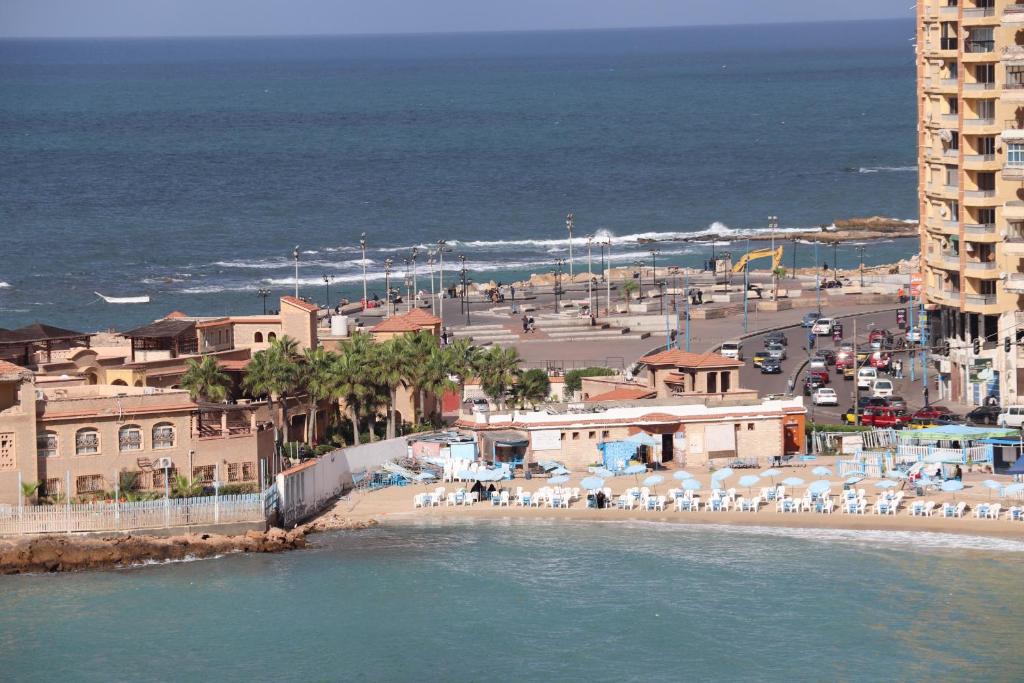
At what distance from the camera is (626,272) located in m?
140

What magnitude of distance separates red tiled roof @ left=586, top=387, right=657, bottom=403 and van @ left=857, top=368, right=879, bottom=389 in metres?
11.8

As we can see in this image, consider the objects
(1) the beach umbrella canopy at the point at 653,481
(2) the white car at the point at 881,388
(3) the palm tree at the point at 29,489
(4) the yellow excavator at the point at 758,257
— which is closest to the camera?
(3) the palm tree at the point at 29,489

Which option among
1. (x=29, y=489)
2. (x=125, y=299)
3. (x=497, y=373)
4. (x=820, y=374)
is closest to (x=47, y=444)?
(x=29, y=489)

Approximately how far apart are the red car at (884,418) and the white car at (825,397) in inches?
126

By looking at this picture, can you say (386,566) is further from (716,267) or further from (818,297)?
(716,267)

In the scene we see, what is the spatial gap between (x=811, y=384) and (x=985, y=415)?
1027 centimetres

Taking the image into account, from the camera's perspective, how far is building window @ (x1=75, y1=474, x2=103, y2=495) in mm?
66812

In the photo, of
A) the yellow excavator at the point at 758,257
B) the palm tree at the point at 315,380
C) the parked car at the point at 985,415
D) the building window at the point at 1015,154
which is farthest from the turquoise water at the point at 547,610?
the yellow excavator at the point at 758,257

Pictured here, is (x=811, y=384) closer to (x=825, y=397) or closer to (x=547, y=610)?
(x=825, y=397)

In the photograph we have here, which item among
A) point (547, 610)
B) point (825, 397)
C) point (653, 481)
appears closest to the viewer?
point (547, 610)

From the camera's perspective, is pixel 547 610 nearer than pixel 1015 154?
Yes

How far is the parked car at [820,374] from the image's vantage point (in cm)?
8919

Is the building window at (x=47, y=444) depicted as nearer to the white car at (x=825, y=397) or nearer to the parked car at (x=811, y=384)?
the white car at (x=825, y=397)

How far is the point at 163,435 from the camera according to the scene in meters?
67.9
